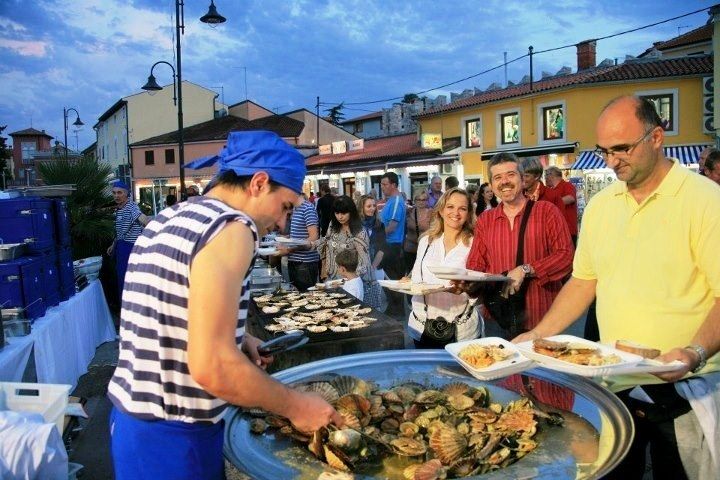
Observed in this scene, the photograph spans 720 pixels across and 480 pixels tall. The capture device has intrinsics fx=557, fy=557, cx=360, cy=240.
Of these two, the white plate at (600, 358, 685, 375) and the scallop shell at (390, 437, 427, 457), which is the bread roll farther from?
the scallop shell at (390, 437, 427, 457)

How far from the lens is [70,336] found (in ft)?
18.0

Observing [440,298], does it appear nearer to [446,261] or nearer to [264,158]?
[446,261]

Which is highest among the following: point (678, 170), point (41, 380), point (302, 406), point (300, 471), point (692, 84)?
point (692, 84)

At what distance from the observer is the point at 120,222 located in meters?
8.01

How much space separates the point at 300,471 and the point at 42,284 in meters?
4.39

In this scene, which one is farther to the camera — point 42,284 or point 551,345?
point 42,284

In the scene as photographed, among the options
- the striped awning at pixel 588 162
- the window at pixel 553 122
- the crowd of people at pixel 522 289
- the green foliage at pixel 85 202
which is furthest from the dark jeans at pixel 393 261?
the window at pixel 553 122

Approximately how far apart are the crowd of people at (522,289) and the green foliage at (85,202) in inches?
259

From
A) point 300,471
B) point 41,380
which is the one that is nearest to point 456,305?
point 300,471

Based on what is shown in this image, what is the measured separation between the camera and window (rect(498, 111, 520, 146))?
2780 cm

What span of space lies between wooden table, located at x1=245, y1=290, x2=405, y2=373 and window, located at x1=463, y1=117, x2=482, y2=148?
89.0ft

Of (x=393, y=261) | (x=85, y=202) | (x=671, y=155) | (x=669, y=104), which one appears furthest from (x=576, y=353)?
(x=669, y=104)

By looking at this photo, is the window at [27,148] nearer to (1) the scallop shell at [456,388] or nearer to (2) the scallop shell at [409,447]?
(1) the scallop shell at [456,388]

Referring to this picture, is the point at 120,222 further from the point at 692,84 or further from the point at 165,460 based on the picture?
the point at 692,84
